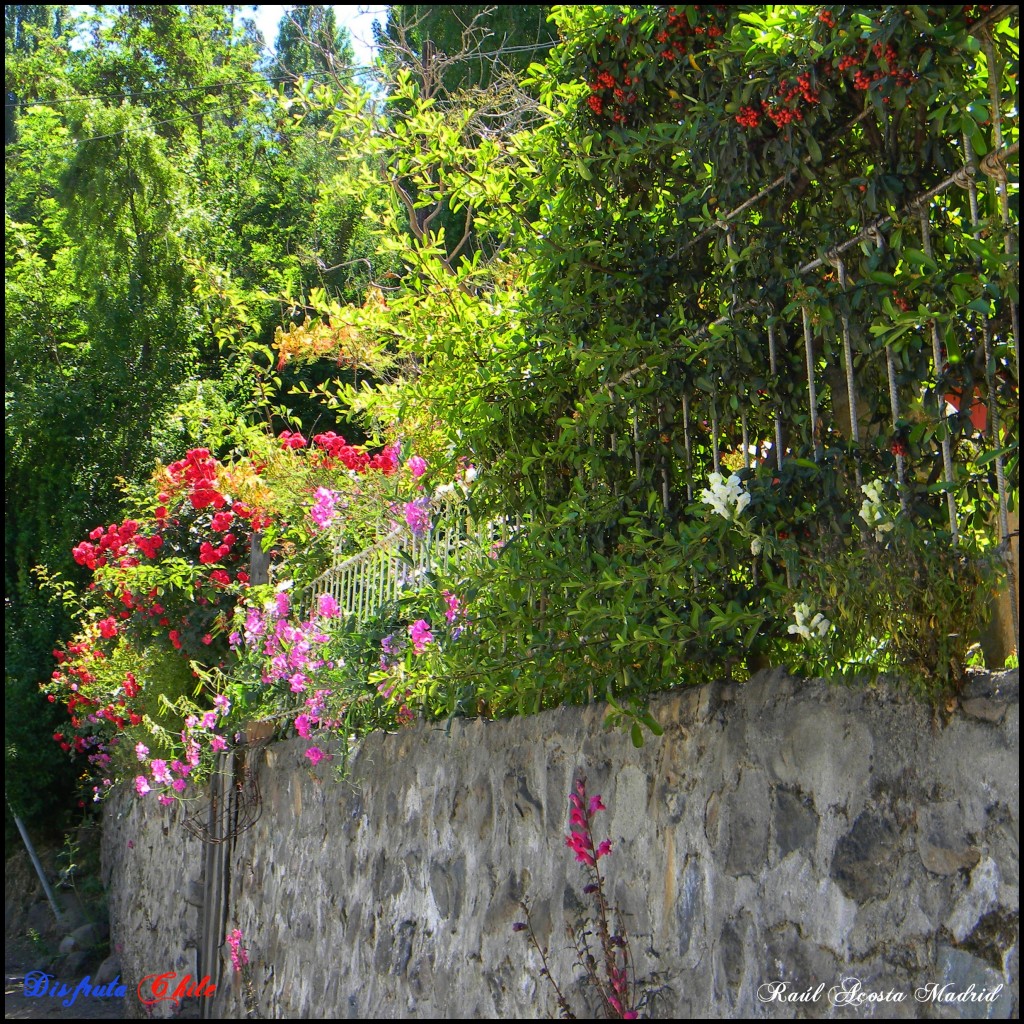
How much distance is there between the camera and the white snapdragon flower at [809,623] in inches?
87.3

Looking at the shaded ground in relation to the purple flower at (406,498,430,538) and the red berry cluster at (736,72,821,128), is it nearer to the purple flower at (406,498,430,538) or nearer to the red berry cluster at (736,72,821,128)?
the purple flower at (406,498,430,538)

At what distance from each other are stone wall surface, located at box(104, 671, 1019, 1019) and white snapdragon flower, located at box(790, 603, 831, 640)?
13cm

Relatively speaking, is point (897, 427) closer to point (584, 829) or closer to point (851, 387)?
point (851, 387)

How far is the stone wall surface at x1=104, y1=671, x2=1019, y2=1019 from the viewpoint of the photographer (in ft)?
6.43

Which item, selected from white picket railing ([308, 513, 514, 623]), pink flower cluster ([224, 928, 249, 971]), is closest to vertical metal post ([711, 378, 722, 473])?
white picket railing ([308, 513, 514, 623])

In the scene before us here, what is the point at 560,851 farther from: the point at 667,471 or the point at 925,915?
the point at 925,915

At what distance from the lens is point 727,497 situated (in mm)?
2424

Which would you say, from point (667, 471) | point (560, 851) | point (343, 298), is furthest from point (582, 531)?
point (343, 298)

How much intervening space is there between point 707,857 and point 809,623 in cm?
65

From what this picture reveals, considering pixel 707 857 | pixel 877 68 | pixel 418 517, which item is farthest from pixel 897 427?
pixel 418 517

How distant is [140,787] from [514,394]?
476 cm

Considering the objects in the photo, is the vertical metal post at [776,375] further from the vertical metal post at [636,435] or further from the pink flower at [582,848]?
the pink flower at [582,848]

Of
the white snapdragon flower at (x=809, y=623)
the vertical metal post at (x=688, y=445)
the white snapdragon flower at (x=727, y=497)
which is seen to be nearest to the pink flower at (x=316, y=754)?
the vertical metal post at (x=688, y=445)

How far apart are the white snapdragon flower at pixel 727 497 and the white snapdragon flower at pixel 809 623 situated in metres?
0.25
